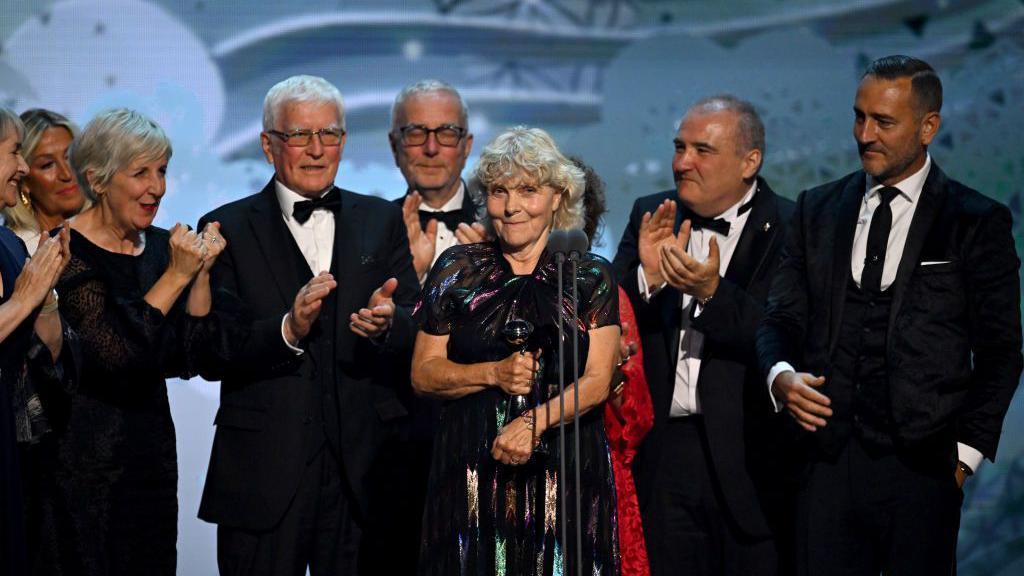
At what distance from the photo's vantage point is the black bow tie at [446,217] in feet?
15.7

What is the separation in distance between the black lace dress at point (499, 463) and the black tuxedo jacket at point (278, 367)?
451 mm

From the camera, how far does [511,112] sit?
18.7 feet

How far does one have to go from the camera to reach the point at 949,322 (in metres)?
3.72

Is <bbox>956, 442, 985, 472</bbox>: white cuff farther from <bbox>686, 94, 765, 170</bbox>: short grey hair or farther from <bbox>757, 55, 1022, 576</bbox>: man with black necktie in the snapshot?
<bbox>686, 94, 765, 170</bbox>: short grey hair

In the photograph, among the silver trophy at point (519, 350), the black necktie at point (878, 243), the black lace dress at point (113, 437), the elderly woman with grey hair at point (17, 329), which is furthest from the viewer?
the black lace dress at point (113, 437)

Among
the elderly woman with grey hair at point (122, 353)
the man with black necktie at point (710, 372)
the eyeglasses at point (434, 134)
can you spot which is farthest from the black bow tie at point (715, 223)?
the elderly woman with grey hair at point (122, 353)

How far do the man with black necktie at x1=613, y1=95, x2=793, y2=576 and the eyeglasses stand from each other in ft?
2.60

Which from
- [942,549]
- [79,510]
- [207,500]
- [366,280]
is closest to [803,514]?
[942,549]

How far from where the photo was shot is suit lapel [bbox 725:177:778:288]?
14.4ft

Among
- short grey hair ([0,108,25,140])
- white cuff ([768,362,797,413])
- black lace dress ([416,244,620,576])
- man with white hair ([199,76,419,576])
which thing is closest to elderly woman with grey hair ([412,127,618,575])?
black lace dress ([416,244,620,576])

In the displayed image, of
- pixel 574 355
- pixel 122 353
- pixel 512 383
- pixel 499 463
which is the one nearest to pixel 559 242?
pixel 574 355

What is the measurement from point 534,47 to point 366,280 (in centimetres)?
181

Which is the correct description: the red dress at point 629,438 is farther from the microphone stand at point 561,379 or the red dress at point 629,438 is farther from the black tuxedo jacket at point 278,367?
the black tuxedo jacket at point 278,367

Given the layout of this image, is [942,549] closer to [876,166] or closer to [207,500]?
[876,166]
